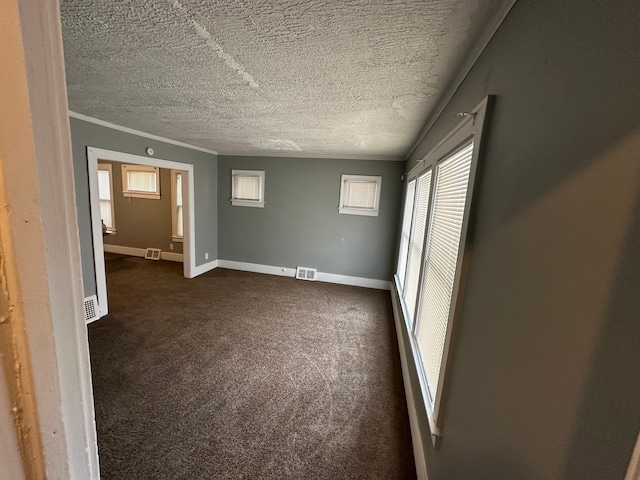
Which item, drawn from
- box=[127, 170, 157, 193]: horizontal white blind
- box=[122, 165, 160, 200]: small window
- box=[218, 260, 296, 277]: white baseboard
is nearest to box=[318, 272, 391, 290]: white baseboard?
box=[218, 260, 296, 277]: white baseboard

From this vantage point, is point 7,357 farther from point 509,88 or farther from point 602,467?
point 509,88

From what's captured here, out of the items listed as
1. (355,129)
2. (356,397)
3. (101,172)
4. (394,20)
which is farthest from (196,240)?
(394,20)

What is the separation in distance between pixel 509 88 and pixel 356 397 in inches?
88.5

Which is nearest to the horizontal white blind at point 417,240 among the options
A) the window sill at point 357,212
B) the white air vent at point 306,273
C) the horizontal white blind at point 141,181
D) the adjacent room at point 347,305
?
the adjacent room at point 347,305

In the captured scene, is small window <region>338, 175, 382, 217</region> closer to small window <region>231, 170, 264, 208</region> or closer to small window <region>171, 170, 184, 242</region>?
small window <region>231, 170, 264, 208</region>

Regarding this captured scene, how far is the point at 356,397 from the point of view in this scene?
2166mm

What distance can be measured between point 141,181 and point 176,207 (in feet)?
3.41

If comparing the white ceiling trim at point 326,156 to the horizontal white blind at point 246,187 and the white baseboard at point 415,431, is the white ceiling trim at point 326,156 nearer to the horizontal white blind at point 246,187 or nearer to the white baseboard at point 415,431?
the horizontal white blind at point 246,187

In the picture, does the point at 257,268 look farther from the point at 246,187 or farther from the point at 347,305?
the point at 347,305

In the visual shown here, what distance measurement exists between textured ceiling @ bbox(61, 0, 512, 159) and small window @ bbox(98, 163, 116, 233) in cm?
392

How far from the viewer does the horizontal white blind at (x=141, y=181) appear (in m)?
5.62

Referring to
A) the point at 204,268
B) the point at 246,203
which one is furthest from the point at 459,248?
the point at 204,268

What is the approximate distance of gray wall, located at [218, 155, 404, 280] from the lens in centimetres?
464

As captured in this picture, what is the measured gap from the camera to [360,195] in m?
4.67
